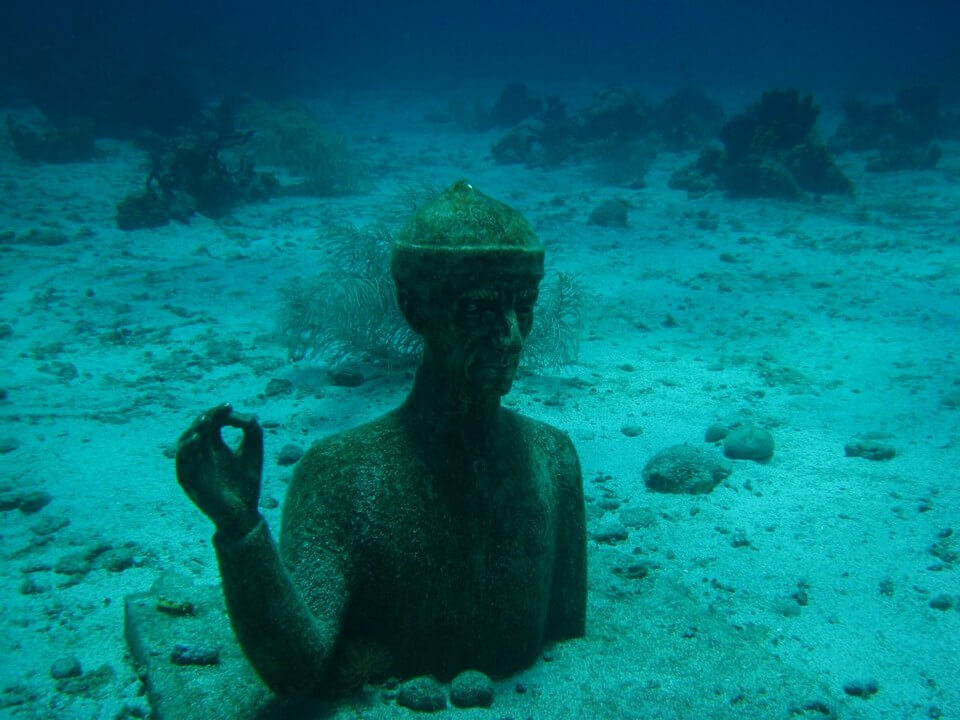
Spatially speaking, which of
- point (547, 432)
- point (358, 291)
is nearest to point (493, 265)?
point (547, 432)

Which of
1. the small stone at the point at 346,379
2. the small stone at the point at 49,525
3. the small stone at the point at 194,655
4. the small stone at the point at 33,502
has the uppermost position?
the small stone at the point at 346,379

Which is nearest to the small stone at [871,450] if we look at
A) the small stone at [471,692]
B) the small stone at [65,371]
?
the small stone at [471,692]

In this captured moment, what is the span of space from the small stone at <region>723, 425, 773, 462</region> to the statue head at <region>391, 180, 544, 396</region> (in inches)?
131

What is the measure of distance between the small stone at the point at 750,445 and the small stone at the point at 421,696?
337cm

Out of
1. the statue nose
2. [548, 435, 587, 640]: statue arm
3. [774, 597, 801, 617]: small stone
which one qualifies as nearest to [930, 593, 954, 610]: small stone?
[774, 597, 801, 617]: small stone

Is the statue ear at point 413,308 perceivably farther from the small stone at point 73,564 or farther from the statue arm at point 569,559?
the small stone at point 73,564

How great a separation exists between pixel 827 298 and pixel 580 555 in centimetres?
761

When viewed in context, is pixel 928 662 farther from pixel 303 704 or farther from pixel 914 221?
pixel 914 221

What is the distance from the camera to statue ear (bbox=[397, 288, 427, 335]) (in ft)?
7.98

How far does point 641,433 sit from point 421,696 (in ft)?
11.3

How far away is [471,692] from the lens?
254 cm

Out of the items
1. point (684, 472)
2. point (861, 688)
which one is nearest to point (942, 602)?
point (861, 688)

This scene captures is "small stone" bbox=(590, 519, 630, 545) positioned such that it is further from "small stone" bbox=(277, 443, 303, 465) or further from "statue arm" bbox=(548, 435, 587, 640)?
"small stone" bbox=(277, 443, 303, 465)

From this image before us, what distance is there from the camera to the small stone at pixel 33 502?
4.09 m
